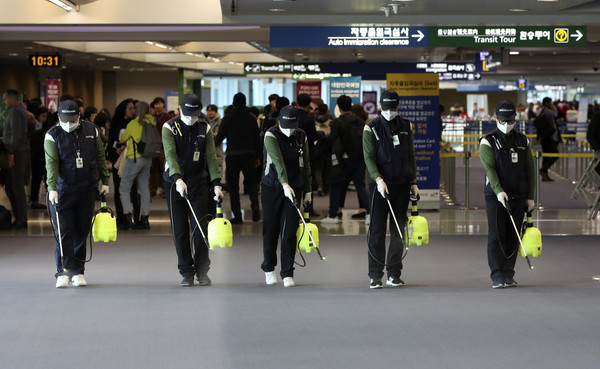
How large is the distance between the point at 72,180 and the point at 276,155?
→ 207cm

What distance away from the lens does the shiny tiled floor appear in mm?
14711

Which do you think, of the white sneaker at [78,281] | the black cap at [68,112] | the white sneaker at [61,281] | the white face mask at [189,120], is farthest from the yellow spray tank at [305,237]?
the black cap at [68,112]

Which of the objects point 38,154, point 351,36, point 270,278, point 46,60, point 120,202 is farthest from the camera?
point 46,60

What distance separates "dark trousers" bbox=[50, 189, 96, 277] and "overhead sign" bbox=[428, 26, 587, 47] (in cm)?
638

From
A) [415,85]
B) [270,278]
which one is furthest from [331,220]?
[270,278]

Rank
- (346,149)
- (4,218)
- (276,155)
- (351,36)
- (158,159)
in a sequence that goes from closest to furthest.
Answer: (276,155)
(351,36)
(4,218)
(346,149)
(158,159)

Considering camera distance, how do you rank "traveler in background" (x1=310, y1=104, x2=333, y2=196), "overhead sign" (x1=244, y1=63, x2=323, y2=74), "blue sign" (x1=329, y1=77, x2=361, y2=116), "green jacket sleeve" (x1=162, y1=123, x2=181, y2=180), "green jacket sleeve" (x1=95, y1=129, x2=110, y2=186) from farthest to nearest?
"blue sign" (x1=329, y1=77, x2=361, y2=116) → "overhead sign" (x1=244, y1=63, x2=323, y2=74) → "traveler in background" (x1=310, y1=104, x2=333, y2=196) → "green jacket sleeve" (x1=95, y1=129, x2=110, y2=186) → "green jacket sleeve" (x1=162, y1=123, x2=181, y2=180)

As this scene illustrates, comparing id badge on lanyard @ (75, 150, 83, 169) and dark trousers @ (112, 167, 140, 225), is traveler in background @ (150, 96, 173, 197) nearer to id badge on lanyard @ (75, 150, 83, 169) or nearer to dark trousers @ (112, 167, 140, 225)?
dark trousers @ (112, 167, 140, 225)

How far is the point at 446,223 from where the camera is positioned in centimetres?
1568

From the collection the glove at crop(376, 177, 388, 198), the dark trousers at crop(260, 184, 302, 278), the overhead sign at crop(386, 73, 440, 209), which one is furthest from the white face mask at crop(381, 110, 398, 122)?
the overhead sign at crop(386, 73, 440, 209)

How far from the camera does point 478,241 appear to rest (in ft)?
44.9

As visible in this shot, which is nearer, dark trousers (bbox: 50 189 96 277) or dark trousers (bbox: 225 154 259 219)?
dark trousers (bbox: 50 189 96 277)

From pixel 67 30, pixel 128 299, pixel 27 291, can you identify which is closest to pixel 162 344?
pixel 128 299

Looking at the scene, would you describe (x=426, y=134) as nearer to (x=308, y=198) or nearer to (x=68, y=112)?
(x=308, y=198)
